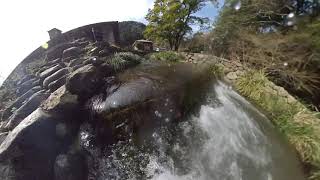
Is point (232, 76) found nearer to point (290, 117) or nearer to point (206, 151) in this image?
point (290, 117)

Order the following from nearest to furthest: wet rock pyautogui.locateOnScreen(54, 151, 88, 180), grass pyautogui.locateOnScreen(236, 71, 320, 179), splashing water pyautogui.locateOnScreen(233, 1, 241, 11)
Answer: grass pyautogui.locateOnScreen(236, 71, 320, 179) < wet rock pyautogui.locateOnScreen(54, 151, 88, 180) < splashing water pyautogui.locateOnScreen(233, 1, 241, 11)

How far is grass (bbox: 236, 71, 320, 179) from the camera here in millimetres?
6766

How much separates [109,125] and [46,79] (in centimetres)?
423

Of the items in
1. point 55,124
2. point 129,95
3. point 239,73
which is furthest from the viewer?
point 239,73

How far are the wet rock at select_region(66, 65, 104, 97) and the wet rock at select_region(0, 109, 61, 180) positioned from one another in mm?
1348

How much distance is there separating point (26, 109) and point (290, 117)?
7674mm

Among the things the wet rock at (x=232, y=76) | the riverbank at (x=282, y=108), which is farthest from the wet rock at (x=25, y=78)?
the wet rock at (x=232, y=76)

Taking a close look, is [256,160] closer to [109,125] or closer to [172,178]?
[172,178]

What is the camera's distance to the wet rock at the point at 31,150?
24.5ft

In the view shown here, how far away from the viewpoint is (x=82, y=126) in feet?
28.5

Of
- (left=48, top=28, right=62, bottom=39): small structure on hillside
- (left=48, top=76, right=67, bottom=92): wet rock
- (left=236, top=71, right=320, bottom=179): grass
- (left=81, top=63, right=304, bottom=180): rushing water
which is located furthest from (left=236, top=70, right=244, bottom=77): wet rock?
(left=48, top=28, right=62, bottom=39): small structure on hillside

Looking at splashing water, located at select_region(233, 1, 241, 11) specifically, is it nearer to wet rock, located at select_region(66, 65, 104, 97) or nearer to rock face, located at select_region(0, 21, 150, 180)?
rock face, located at select_region(0, 21, 150, 180)

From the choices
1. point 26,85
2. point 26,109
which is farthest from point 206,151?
point 26,85

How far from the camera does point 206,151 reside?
22.9 feet
